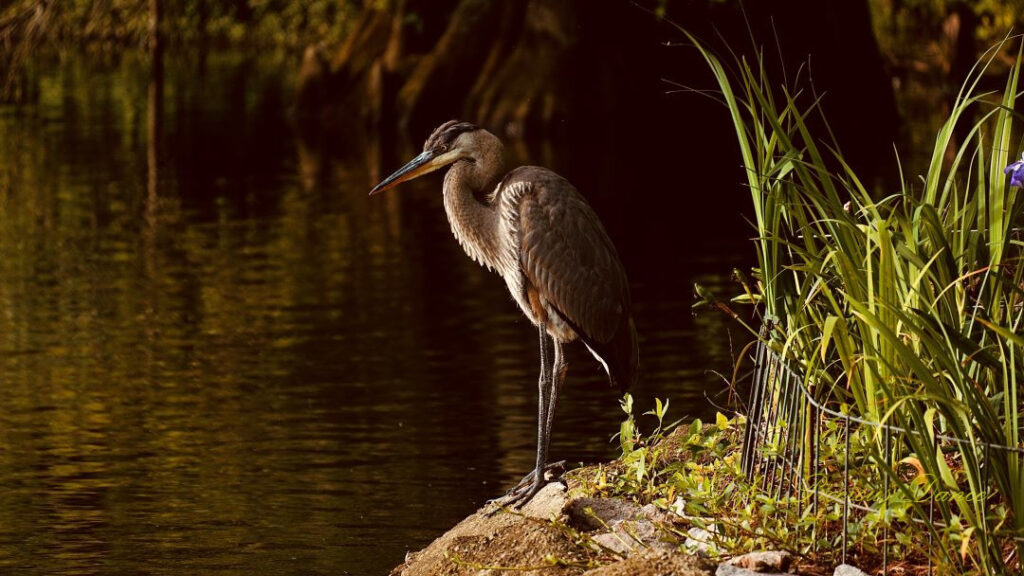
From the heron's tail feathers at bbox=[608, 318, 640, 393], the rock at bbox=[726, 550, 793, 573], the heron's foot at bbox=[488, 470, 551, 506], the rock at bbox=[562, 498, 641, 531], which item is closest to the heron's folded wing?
the heron's tail feathers at bbox=[608, 318, 640, 393]

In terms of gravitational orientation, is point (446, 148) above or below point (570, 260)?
above

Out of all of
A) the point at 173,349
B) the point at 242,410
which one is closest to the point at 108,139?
the point at 173,349

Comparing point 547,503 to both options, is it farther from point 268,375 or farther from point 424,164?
point 268,375

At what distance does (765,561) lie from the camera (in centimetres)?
579

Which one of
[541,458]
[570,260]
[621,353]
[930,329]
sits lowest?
[541,458]

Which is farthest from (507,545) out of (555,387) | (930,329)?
(930,329)

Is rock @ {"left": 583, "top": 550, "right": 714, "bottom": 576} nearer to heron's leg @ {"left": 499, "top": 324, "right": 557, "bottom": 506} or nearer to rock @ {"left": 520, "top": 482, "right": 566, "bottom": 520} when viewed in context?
rock @ {"left": 520, "top": 482, "right": 566, "bottom": 520}

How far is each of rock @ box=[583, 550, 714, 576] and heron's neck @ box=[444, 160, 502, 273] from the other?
2.44m

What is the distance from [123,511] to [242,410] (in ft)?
8.76

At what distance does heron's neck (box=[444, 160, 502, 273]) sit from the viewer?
8.09 m

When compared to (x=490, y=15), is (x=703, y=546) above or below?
below

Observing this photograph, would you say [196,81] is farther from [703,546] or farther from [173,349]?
[703,546]

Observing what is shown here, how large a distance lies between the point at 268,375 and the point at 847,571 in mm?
7902

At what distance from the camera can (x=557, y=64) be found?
33312mm
